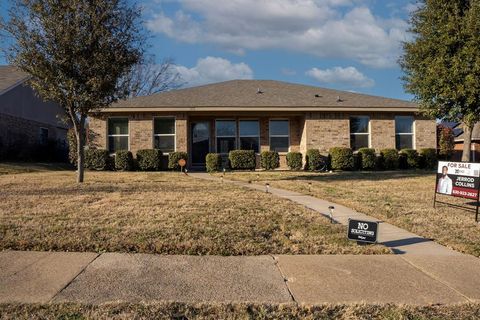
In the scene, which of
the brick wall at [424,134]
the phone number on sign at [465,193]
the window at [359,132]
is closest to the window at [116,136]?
the window at [359,132]

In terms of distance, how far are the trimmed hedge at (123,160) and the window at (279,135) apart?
22.4 feet

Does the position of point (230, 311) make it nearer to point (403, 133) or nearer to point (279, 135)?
point (279, 135)

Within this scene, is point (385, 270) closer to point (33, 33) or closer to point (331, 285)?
point (331, 285)

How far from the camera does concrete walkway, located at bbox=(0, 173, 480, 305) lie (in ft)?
14.6

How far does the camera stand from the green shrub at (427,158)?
21.7m

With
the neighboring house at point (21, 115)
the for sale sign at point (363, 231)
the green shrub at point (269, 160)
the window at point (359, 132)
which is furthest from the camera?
the neighboring house at point (21, 115)

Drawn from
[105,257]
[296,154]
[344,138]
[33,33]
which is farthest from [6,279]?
[344,138]

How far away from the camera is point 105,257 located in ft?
18.8

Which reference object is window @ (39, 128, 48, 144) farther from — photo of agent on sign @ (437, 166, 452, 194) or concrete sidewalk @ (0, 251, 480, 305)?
photo of agent on sign @ (437, 166, 452, 194)

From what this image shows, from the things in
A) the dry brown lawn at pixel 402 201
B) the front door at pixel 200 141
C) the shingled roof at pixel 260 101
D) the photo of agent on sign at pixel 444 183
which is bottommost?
the dry brown lawn at pixel 402 201

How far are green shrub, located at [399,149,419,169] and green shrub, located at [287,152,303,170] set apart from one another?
489cm

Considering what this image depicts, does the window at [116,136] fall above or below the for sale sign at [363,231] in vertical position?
above

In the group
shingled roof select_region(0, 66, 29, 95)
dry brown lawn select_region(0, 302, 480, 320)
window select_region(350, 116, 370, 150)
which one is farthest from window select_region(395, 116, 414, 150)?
shingled roof select_region(0, 66, 29, 95)

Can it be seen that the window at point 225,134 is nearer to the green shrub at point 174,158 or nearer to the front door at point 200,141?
the front door at point 200,141
